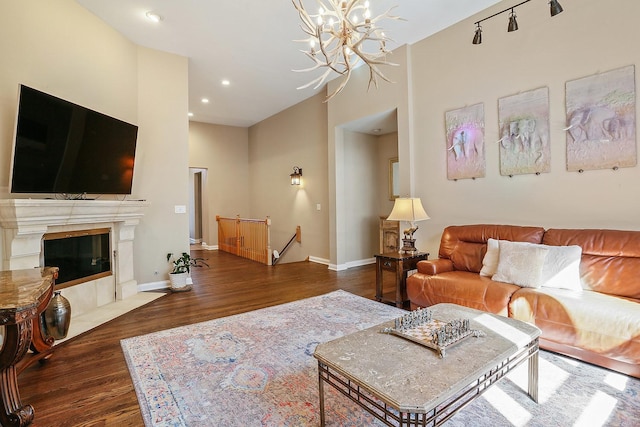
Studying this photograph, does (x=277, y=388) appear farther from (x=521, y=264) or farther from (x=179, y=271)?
(x=179, y=271)

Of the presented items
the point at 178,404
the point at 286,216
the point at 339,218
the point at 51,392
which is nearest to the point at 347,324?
the point at 178,404

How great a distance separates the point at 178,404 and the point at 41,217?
234cm

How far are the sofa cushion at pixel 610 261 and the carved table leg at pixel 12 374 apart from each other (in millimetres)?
4003

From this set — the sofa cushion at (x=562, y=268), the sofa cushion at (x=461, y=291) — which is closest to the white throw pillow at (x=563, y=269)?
the sofa cushion at (x=562, y=268)

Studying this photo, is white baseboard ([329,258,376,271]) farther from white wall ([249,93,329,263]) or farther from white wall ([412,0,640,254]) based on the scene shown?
white wall ([412,0,640,254])

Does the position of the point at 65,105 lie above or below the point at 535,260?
above

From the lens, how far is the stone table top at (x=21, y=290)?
4.86 ft

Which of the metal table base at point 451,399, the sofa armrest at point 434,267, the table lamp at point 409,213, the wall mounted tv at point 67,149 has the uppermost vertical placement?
the wall mounted tv at point 67,149

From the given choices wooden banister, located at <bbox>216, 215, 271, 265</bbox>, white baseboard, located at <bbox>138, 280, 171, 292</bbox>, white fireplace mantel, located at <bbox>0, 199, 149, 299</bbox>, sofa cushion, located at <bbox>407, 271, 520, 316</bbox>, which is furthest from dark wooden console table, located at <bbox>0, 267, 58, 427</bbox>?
wooden banister, located at <bbox>216, 215, 271, 265</bbox>

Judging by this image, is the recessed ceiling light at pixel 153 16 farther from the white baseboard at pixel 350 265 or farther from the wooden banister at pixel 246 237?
the white baseboard at pixel 350 265

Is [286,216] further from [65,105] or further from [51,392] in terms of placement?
[51,392]

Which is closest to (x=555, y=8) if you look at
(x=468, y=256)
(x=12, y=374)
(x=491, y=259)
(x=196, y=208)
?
(x=491, y=259)

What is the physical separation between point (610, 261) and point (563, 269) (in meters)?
0.35

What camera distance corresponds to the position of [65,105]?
10.4 ft
